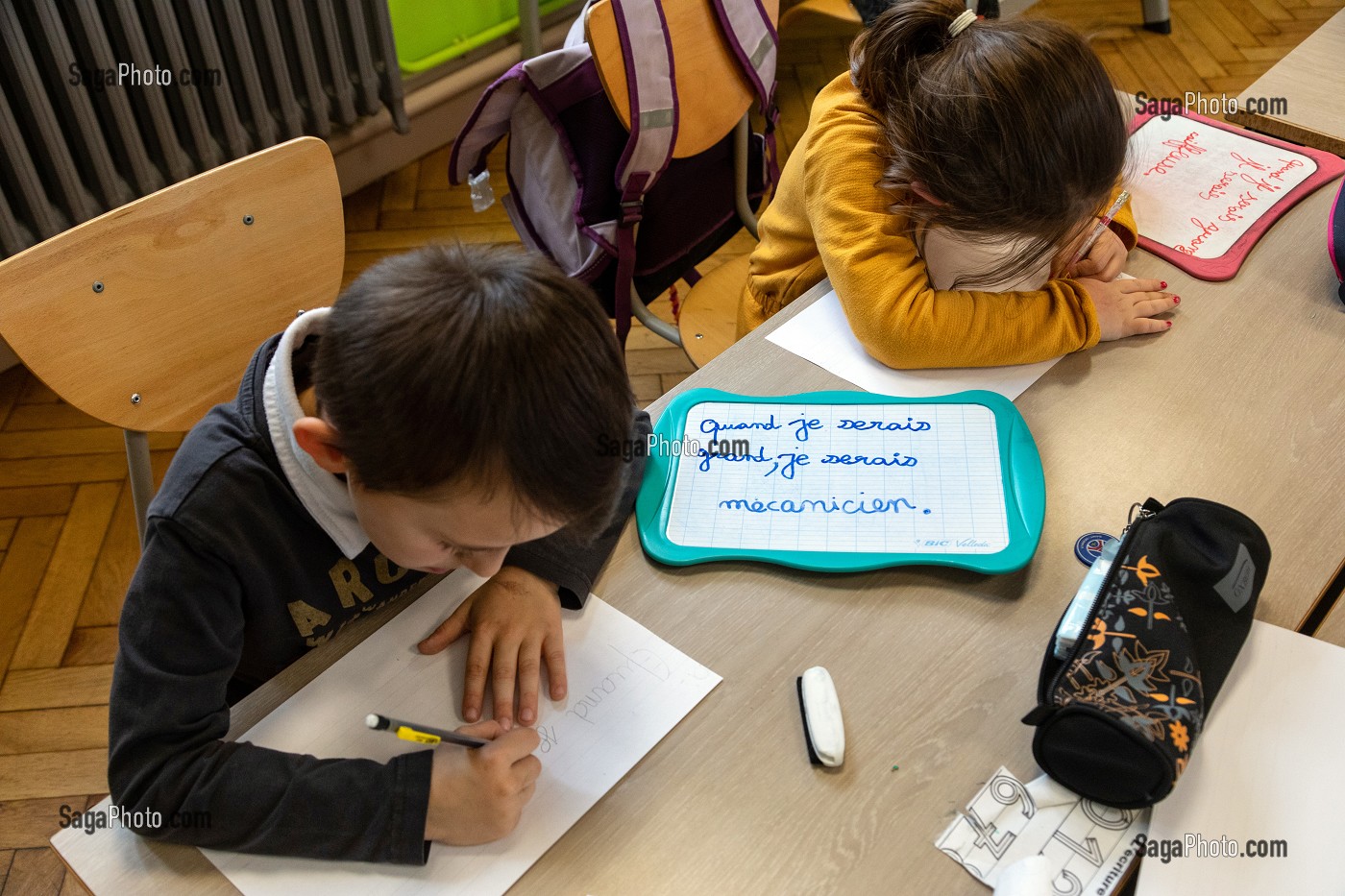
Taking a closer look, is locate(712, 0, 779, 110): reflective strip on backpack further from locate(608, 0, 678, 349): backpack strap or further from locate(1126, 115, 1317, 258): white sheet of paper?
locate(1126, 115, 1317, 258): white sheet of paper

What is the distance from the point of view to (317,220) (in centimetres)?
108

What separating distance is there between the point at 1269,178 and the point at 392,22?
6.34ft

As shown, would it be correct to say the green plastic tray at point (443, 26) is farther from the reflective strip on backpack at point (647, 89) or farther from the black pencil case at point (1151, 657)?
the black pencil case at point (1151, 657)

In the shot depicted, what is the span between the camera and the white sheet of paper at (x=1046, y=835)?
640mm

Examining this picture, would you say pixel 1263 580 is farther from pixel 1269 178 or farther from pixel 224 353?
pixel 224 353

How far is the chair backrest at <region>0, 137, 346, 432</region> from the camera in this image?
894mm

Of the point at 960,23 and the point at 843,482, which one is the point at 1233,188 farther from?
the point at 843,482

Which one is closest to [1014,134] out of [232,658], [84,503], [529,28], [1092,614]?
[1092,614]

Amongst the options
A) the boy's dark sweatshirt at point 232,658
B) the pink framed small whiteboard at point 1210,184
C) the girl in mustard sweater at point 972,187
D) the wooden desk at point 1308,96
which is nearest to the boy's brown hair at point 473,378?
the boy's dark sweatshirt at point 232,658

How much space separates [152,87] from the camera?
2021mm

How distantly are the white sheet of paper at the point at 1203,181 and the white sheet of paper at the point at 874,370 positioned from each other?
29 cm

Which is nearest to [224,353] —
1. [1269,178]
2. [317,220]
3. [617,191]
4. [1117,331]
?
[317,220]

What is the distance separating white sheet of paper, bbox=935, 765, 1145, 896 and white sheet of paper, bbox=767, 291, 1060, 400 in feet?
1.32

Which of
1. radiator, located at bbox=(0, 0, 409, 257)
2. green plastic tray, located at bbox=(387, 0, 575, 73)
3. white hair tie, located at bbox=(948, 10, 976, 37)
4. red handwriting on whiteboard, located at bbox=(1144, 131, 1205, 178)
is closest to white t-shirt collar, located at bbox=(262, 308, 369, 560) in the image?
white hair tie, located at bbox=(948, 10, 976, 37)
